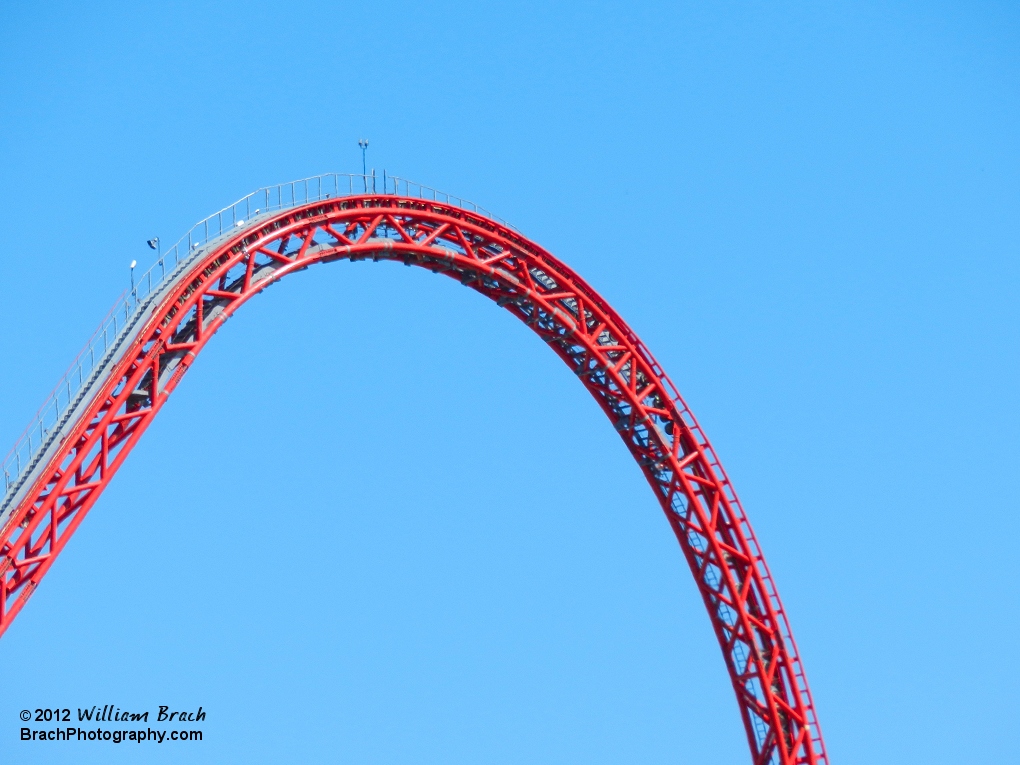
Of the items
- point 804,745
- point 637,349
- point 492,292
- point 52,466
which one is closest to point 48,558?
point 52,466

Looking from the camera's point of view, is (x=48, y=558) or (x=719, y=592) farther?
(x=719, y=592)

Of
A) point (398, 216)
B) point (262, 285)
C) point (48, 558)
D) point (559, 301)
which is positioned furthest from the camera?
point (559, 301)

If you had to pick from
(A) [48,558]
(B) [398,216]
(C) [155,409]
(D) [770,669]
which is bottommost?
(A) [48,558]

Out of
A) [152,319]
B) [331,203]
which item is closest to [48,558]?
[152,319]

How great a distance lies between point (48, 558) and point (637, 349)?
1840 cm

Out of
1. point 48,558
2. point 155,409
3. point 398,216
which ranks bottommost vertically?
point 48,558

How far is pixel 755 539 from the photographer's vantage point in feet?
184

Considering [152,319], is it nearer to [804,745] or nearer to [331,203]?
[331,203]

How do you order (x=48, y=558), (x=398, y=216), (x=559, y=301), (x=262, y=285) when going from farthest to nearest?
(x=559, y=301), (x=398, y=216), (x=262, y=285), (x=48, y=558)

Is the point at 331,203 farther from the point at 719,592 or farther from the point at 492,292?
the point at 719,592

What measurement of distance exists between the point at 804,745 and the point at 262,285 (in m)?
19.7

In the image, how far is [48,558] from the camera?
4306cm

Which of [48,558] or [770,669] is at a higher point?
[770,669]

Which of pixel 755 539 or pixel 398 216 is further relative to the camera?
pixel 755 539
